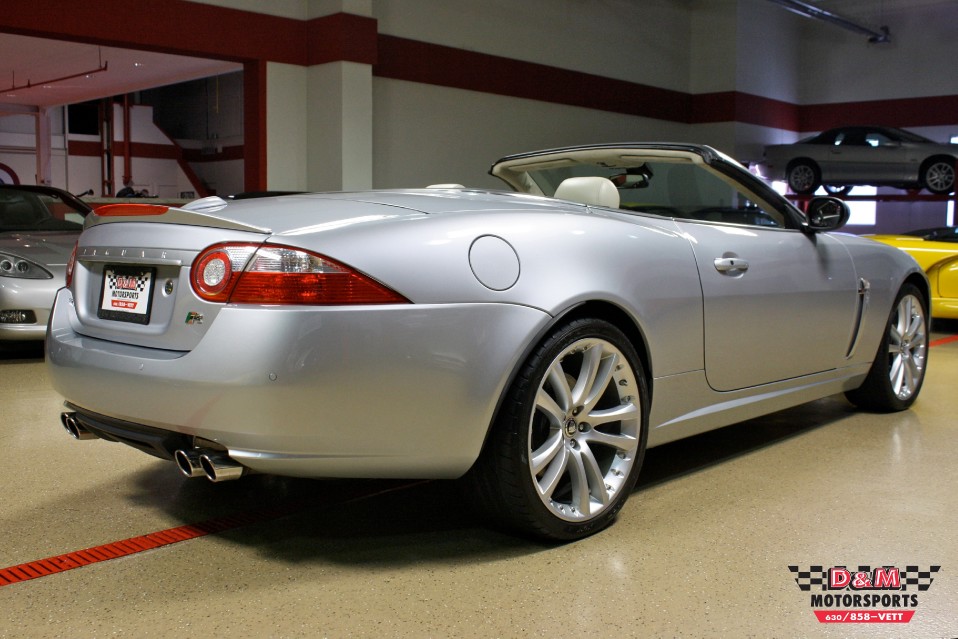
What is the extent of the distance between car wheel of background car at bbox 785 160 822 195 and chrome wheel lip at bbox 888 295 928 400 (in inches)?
→ 464

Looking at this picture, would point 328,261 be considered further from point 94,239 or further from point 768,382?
point 768,382

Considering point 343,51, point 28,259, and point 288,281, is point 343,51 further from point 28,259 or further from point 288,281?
point 288,281

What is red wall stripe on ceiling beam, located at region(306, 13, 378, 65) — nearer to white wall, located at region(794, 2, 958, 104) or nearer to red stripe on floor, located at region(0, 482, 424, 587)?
red stripe on floor, located at region(0, 482, 424, 587)

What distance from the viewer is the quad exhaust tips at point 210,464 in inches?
80.4

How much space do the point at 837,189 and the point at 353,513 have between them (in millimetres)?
15099

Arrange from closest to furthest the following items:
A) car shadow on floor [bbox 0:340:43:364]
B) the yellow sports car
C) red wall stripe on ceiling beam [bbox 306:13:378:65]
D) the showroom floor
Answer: the showroom floor
car shadow on floor [bbox 0:340:43:364]
the yellow sports car
red wall stripe on ceiling beam [bbox 306:13:378:65]

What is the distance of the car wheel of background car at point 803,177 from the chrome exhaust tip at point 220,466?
48.4 ft

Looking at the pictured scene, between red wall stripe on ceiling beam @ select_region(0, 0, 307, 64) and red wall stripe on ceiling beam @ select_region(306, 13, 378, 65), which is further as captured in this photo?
red wall stripe on ceiling beam @ select_region(306, 13, 378, 65)

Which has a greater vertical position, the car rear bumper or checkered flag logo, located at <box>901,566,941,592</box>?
the car rear bumper

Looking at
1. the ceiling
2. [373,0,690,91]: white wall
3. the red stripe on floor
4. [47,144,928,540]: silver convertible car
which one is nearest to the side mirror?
[47,144,928,540]: silver convertible car

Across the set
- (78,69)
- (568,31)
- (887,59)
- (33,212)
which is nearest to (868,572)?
(33,212)

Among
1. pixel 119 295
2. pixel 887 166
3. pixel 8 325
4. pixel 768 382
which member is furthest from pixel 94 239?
pixel 887 166

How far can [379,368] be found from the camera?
2.02m

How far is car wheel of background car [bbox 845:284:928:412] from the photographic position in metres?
3.96
